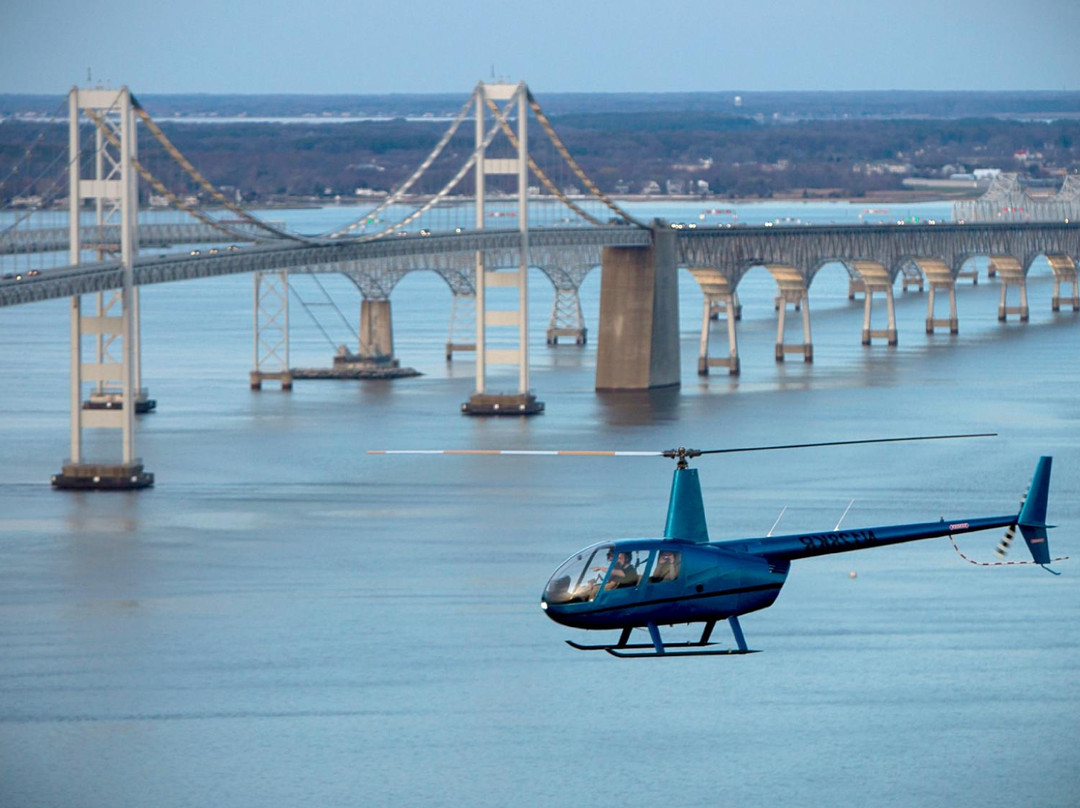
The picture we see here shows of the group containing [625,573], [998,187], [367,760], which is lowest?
[367,760]

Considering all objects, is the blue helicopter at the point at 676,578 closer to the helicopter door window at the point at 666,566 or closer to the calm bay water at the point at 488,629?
the helicopter door window at the point at 666,566

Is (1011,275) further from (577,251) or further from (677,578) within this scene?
(677,578)

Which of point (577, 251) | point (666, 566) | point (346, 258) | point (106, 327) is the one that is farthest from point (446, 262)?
point (666, 566)

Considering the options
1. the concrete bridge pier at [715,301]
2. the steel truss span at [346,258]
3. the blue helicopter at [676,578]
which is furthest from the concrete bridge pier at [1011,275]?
the blue helicopter at [676,578]

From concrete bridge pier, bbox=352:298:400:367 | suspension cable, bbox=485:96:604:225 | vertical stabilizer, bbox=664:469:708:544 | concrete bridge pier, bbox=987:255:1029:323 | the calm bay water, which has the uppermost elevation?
suspension cable, bbox=485:96:604:225

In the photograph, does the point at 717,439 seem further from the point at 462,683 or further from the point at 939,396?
the point at 462,683

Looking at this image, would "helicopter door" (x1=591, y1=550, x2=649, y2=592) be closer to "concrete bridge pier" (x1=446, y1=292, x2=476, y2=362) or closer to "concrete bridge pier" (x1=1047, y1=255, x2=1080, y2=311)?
"concrete bridge pier" (x1=446, y1=292, x2=476, y2=362)

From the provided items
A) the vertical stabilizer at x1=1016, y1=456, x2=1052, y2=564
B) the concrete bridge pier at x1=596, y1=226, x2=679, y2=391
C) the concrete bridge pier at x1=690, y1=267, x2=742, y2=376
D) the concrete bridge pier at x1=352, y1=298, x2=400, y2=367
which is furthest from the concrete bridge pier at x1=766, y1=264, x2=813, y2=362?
the vertical stabilizer at x1=1016, y1=456, x2=1052, y2=564

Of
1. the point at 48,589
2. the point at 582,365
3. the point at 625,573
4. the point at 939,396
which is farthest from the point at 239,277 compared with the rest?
the point at 625,573
